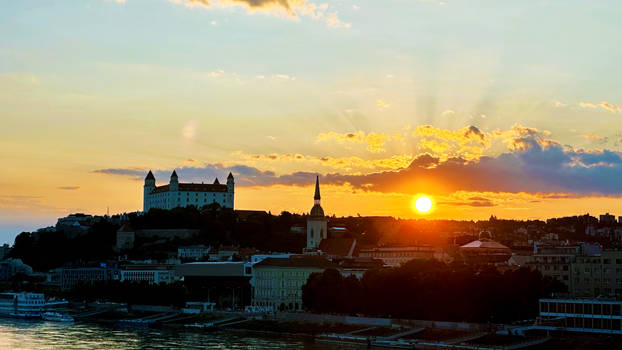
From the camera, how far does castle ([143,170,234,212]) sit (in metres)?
180

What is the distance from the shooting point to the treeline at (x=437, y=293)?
71.4m

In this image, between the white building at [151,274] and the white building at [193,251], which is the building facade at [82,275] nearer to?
the white building at [151,274]

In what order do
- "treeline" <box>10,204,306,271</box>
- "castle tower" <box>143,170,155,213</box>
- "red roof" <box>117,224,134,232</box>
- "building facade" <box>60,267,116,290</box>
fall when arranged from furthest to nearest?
"castle tower" <box>143,170,155,213</box>, "red roof" <box>117,224,134,232</box>, "treeline" <box>10,204,306,271</box>, "building facade" <box>60,267,116,290</box>

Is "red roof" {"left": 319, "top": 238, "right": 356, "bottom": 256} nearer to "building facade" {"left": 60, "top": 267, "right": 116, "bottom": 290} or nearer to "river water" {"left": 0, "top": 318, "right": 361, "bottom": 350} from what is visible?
"building facade" {"left": 60, "top": 267, "right": 116, "bottom": 290}

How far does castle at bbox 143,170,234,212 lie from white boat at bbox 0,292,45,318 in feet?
204

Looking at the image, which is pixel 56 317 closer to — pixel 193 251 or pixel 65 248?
pixel 193 251

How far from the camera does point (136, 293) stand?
375ft

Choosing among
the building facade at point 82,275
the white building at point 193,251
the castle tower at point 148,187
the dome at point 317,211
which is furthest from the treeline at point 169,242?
the castle tower at point 148,187

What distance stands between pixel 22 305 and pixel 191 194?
2688 inches

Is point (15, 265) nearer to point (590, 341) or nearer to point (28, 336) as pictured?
point (28, 336)

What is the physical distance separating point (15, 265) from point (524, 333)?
115 metres

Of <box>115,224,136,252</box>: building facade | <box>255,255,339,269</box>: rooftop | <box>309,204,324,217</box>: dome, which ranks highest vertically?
<box>309,204,324,217</box>: dome

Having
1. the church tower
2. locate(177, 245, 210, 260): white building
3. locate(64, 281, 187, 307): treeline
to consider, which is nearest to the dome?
the church tower

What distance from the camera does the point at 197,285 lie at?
373 ft
